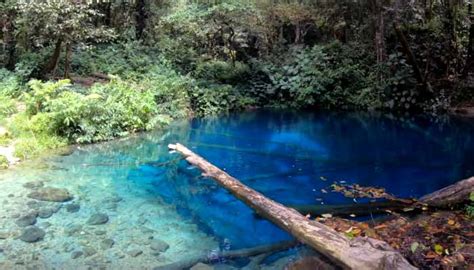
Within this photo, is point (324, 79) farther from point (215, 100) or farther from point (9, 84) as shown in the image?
point (9, 84)

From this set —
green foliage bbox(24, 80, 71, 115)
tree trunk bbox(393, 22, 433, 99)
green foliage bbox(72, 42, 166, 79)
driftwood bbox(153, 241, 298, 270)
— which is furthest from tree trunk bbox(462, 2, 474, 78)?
driftwood bbox(153, 241, 298, 270)

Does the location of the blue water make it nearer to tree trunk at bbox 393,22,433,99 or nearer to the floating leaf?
tree trunk at bbox 393,22,433,99

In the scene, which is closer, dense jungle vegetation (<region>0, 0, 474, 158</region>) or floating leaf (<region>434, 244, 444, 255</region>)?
floating leaf (<region>434, 244, 444, 255</region>)

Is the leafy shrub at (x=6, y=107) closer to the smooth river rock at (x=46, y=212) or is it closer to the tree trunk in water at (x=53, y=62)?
the tree trunk in water at (x=53, y=62)

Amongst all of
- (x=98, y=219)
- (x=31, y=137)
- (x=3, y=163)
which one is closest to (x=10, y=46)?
(x=31, y=137)

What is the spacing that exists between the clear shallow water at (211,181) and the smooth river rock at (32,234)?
12cm

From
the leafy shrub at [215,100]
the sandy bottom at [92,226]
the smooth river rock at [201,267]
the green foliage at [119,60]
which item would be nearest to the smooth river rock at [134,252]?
the sandy bottom at [92,226]

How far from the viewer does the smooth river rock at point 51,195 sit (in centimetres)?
732

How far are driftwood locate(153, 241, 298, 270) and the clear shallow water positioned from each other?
17 cm

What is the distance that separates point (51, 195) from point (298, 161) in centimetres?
519

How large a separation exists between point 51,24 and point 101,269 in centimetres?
1041

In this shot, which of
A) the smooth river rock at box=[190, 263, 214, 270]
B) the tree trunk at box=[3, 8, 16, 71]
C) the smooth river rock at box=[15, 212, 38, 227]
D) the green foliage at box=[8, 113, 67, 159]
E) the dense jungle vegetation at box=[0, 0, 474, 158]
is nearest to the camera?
the smooth river rock at box=[190, 263, 214, 270]

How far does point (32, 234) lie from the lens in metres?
5.95

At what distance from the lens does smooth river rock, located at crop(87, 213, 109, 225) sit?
6.44 m
